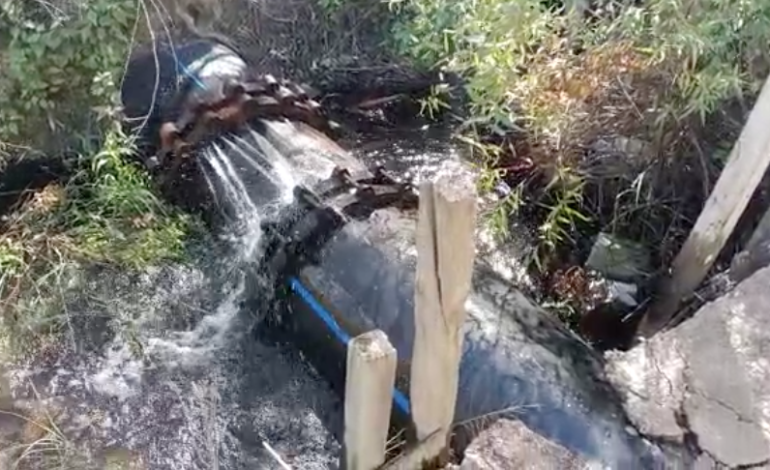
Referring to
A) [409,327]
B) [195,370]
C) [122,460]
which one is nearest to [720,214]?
[409,327]

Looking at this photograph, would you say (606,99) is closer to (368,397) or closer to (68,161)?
(368,397)

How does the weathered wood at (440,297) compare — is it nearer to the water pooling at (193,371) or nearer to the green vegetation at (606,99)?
the water pooling at (193,371)

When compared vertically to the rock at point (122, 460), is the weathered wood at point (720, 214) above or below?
above

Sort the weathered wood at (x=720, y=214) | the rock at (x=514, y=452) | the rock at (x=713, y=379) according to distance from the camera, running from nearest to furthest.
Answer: the rock at (x=514, y=452), the rock at (x=713, y=379), the weathered wood at (x=720, y=214)

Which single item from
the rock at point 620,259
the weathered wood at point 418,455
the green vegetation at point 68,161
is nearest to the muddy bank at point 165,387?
the green vegetation at point 68,161

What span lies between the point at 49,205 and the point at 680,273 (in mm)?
2836

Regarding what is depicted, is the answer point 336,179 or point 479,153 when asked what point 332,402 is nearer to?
point 336,179

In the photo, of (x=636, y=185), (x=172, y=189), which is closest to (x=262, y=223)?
(x=172, y=189)

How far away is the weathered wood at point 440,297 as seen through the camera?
2012 mm

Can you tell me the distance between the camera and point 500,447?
254 centimetres

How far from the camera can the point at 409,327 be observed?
3.04 metres

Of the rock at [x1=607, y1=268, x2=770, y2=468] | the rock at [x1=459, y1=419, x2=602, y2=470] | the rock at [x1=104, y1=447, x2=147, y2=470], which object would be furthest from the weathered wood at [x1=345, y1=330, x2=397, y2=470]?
the rock at [x1=104, y1=447, x2=147, y2=470]

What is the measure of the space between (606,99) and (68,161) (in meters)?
2.55

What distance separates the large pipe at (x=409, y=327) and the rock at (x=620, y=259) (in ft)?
1.96
